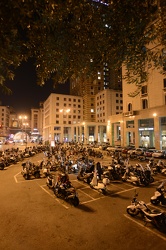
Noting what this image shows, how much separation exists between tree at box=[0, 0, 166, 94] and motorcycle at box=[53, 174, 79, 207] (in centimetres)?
642

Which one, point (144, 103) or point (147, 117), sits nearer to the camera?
point (147, 117)

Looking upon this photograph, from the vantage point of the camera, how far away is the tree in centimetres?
325

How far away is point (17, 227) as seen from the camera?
21.8 feet

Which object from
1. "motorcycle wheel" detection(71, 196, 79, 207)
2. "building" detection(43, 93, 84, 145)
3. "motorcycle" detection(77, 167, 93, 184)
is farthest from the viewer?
"building" detection(43, 93, 84, 145)

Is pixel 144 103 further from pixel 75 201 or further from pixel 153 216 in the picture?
pixel 153 216

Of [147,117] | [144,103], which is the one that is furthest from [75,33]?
[144,103]

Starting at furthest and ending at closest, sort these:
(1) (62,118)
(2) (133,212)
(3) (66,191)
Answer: (1) (62,118) → (3) (66,191) → (2) (133,212)

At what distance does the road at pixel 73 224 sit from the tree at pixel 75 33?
5456mm

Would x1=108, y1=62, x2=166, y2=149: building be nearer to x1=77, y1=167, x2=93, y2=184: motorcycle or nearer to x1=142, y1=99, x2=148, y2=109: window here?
x1=142, y1=99, x2=148, y2=109: window

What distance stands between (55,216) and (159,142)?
102 ft

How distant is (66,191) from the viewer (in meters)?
9.39

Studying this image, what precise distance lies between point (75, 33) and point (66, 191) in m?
8.08

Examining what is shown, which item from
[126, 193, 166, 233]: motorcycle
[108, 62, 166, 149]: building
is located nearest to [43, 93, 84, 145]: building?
[108, 62, 166, 149]: building

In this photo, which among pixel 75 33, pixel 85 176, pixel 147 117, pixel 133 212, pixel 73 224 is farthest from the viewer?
pixel 147 117
